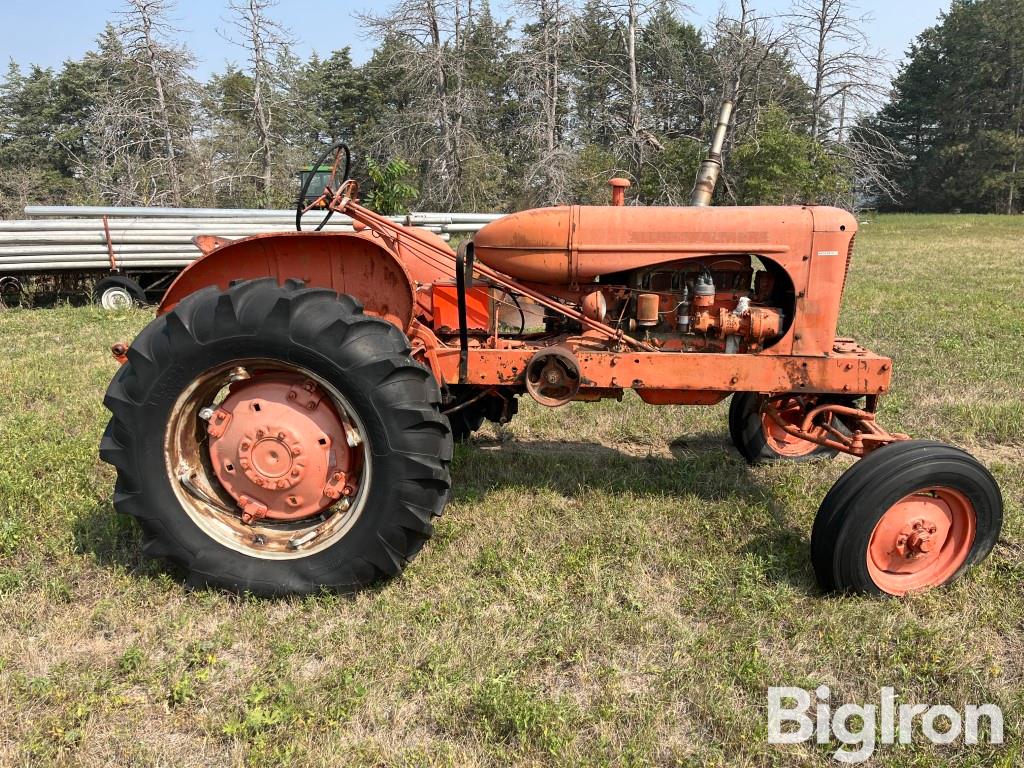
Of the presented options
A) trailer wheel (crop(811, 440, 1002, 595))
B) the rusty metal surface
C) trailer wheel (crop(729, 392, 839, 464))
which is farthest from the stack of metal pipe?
trailer wheel (crop(811, 440, 1002, 595))

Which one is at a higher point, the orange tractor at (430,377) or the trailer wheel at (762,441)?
the orange tractor at (430,377)

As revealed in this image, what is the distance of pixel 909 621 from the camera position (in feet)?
9.02

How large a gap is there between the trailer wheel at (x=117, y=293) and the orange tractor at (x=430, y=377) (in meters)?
7.43

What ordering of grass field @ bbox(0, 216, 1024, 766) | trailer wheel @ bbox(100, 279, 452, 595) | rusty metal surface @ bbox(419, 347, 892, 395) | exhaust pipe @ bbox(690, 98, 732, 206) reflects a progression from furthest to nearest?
exhaust pipe @ bbox(690, 98, 732, 206)
rusty metal surface @ bbox(419, 347, 892, 395)
trailer wheel @ bbox(100, 279, 452, 595)
grass field @ bbox(0, 216, 1024, 766)

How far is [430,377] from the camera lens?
288 centimetres

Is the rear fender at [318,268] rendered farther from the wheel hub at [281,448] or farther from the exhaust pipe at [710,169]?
the exhaust pipe at [710,169]

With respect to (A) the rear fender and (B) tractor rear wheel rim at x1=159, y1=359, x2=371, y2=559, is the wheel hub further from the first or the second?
(A) the rear fender

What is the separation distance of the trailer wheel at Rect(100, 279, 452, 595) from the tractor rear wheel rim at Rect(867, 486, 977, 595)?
5.92ft

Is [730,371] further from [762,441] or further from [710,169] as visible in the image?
[762,441]

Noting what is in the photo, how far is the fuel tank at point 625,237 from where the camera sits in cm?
317

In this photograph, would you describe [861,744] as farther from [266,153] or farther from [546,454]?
[266,153]

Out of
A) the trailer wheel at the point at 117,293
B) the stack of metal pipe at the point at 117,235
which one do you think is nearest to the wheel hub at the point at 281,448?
the stack of metal pipe at the point at 117,235

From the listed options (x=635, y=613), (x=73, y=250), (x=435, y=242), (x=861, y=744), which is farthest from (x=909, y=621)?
(x=73, y=250)

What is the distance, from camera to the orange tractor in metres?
2.80
